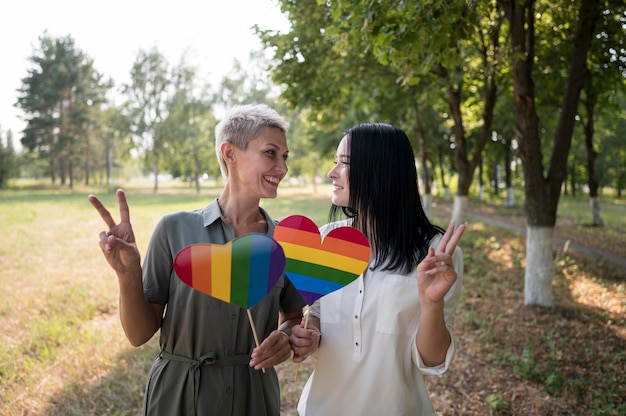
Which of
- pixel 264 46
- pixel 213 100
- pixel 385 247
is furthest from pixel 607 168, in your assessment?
pixel 385 247

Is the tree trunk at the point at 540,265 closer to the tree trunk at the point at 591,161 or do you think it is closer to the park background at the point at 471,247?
the park background at the point at 471,247

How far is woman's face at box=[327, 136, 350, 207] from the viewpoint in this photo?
5.97ft

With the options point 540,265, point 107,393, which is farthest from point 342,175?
point 540,265

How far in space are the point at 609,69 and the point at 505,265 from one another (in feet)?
14.5

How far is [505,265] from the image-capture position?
8555 mm

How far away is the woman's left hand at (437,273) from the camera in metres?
1.43

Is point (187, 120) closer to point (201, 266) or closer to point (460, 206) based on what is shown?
point (460, 206)

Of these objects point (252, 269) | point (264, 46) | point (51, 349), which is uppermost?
point (264, 46)

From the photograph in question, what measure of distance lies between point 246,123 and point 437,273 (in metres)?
1.04

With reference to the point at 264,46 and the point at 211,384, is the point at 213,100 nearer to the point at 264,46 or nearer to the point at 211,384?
the point at 264,46

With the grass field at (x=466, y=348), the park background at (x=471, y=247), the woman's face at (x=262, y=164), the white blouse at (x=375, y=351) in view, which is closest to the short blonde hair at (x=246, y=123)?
the woman's face at (x=262, y=164)

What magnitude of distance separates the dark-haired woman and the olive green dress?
0.28 meters

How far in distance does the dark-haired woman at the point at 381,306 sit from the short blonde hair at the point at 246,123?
13.9 inches

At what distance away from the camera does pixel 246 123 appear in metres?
1.86
